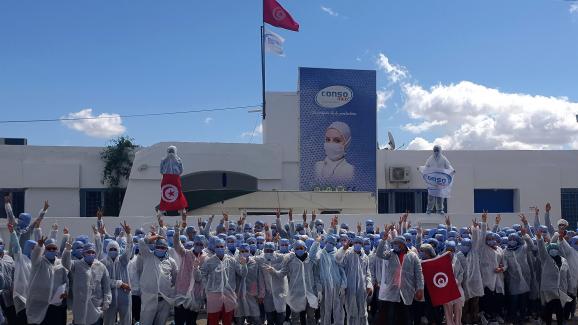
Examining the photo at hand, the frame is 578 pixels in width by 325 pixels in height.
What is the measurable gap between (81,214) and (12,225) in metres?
13.4

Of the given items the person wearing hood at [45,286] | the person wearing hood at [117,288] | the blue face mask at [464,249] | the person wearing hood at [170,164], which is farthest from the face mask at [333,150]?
the person wearing hood at [45,286]

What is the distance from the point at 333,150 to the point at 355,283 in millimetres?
11597

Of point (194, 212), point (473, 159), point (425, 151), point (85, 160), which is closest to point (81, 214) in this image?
point (85, 160)

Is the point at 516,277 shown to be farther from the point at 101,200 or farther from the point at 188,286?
the point at 101,200

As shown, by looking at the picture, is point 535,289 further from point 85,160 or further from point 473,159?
point 85,160

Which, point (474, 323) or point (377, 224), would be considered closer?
point (474, 323)

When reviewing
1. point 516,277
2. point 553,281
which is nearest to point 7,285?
point 516,277

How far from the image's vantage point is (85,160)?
2252cm

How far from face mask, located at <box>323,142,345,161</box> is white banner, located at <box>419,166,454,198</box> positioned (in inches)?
170

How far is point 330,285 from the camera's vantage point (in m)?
8.96

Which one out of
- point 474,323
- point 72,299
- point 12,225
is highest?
point 12,225

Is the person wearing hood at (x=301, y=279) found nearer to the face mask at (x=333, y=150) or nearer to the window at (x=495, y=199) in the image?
the face mask at (x=333, y=150)

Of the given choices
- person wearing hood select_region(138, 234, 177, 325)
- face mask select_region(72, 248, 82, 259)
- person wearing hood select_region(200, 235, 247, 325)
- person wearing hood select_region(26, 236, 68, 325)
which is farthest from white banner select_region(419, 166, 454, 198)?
person wearing hood select_region(26, 236, 68, 325)

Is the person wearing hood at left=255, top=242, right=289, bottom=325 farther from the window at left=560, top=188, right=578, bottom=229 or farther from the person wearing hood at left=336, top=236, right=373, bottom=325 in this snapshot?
the window at left=560, top=188, right=578, bottom=229
